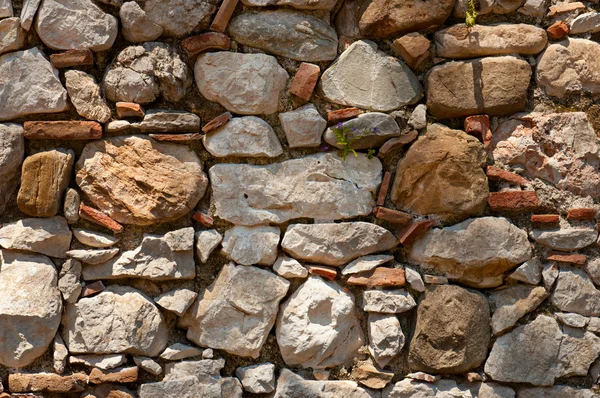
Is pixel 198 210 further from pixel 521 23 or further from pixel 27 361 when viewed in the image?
pixel 521 23

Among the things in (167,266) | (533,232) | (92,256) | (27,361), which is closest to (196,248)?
(167,266)

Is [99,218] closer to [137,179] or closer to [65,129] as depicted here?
[137,179]

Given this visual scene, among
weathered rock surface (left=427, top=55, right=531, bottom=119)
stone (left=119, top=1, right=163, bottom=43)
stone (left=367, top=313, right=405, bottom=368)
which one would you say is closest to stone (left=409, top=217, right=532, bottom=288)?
stone (left=367, top=313, right=405, bottom=368)

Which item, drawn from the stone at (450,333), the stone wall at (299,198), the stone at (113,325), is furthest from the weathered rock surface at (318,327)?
the stone at (113,325)

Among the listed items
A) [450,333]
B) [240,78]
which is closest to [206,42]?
[240,78]

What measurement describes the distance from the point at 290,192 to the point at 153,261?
54 centimetres

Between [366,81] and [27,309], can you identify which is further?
[366,81]

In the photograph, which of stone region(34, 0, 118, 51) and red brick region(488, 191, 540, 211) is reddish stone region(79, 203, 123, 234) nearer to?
stone region(34, 0, 118, 51)

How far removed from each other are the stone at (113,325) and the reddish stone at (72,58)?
810mm

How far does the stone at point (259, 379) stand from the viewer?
7.38 feet

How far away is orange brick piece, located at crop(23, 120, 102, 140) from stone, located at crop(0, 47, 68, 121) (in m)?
0.05

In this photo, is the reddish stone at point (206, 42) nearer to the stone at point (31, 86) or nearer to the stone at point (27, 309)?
the stone at point (31, 86)

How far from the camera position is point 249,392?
228 centimetres

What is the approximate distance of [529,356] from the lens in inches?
88.8
